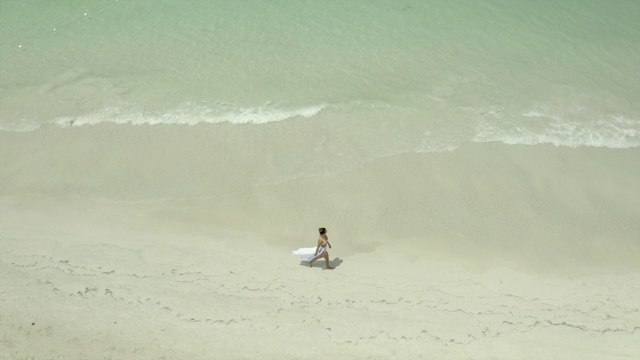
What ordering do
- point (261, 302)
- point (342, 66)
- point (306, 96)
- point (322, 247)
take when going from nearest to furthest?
point (261, 302), point (322, 247), point (306, 96), point (342, 66)

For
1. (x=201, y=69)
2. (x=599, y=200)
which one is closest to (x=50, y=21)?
(x=201, y=69)

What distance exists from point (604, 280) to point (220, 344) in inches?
254

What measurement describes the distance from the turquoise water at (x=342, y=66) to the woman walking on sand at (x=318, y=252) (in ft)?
11.8

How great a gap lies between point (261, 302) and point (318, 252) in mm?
1226

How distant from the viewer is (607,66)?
44.5ft

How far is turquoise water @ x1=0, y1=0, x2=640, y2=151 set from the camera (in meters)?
12.0

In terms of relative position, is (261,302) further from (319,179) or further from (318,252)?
(319,179)

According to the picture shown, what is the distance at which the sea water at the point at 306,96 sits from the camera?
34.3 ft

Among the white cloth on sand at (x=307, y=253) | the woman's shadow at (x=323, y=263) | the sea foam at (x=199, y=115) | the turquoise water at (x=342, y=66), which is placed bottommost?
the woman's shadow at (x=323, y=263)

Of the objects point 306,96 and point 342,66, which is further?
point 342,66

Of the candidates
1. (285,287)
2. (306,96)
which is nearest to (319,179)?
(285,287)

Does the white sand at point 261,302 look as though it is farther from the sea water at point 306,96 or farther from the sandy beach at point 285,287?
the sea water at point 306,96

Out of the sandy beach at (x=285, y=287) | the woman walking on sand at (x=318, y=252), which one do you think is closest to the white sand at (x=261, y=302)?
the sandy beach at (x=285, y=287)

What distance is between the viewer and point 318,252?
873 cm
